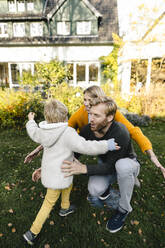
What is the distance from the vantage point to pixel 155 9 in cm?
1041

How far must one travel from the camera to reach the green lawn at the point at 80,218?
200 cm

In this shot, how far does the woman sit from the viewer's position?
2123 millimetres

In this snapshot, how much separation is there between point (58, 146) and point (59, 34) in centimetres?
1397

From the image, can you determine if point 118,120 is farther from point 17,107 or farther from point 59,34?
point 59,34

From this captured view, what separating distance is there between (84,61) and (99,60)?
117 cm

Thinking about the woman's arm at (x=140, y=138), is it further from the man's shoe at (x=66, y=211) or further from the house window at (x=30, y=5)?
the house window at (x=30, y=5)

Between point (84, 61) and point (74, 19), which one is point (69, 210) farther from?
point (74, 19)

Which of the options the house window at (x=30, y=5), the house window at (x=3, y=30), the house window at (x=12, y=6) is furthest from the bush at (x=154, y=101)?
the house window at (x=12, y=6)

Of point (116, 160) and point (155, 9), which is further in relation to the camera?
point (155, 9)

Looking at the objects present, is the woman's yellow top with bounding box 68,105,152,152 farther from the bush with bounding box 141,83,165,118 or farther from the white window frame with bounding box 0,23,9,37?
the white window frame with bounding box 0,23,9,37

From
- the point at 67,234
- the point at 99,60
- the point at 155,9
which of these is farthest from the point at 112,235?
the point at 99,60

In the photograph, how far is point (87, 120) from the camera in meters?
2.64

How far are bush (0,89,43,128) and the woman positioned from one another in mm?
3731

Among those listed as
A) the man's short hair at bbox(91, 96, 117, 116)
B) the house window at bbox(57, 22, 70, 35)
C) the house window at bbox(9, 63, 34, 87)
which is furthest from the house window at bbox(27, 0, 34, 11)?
the man's short hair at bbox(91, 96, 117, 116)
